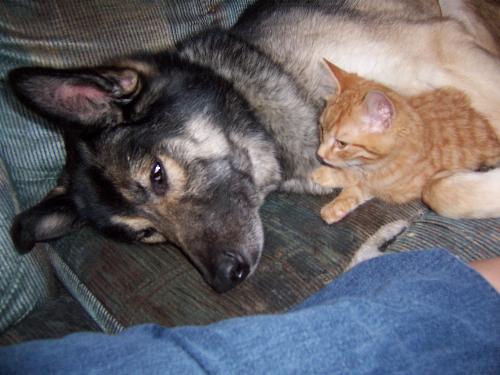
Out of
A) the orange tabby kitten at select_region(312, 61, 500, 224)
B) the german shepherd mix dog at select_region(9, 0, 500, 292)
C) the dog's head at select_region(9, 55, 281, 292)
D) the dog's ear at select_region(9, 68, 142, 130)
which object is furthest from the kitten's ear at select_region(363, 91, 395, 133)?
the dog's ear at select_region(9, 68, 142, 130)

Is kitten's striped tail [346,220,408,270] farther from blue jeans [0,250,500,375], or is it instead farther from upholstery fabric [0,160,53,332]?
upholstery fabric [0,160,53,332]

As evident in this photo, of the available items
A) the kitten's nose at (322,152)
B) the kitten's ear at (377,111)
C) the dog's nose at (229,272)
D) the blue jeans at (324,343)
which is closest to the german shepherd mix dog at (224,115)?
the dog's nose at (229,272)

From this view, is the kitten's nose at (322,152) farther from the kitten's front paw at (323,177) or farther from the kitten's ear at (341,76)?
the kitten's ear at (341,76)

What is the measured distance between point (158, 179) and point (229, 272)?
0.38m

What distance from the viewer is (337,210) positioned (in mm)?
1721

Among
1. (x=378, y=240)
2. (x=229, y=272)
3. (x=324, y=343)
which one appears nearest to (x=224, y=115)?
(x=229, y=272)

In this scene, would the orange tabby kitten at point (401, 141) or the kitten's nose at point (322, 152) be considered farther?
the kitten's nose at point (322, 152)

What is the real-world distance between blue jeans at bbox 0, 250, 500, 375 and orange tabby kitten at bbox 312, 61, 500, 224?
692 millimetres

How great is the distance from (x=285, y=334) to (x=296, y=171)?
109 centimetres

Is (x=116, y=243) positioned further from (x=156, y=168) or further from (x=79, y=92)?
(x=79, y=92)

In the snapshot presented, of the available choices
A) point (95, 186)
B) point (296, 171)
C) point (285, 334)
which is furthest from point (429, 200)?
point (95, 186)

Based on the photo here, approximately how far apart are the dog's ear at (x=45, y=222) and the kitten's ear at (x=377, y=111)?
1081 mm

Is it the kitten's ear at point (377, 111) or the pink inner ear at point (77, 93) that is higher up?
the pink inner ear at point (77, 93)

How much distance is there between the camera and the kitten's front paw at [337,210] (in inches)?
67.2
